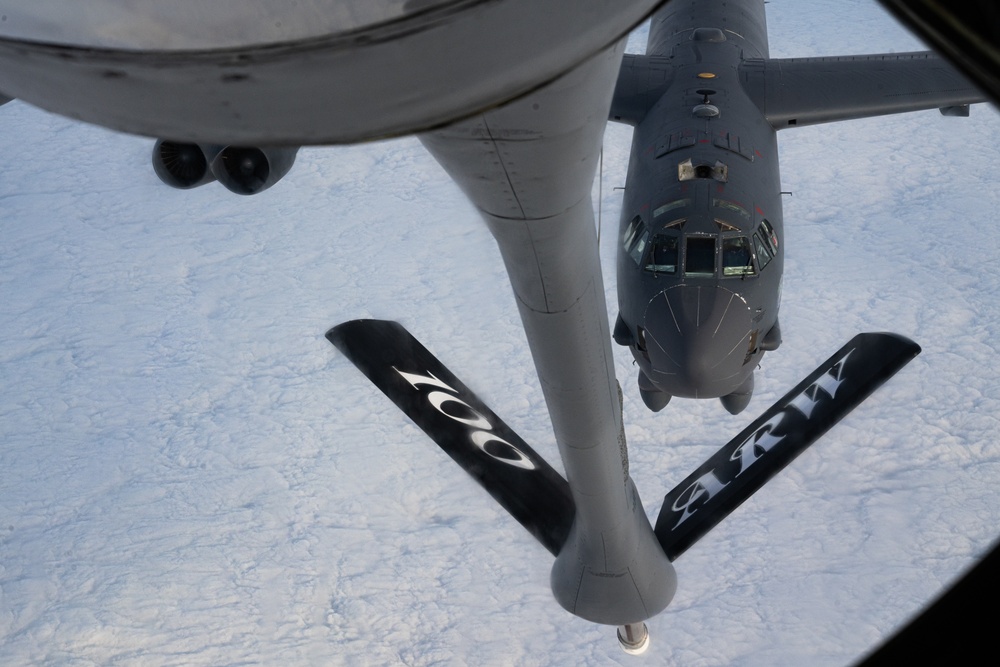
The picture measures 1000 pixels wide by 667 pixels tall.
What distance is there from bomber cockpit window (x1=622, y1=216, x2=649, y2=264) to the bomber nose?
2.18ft

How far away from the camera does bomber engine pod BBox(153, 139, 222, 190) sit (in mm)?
8273

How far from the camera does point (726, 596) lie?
13680mm

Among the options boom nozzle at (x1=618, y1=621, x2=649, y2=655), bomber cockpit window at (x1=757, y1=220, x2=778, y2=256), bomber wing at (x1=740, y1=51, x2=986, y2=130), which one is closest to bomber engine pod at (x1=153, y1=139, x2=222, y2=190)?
bomber cockpit window at (x1=757, y1=220, x2=778, y2=256)

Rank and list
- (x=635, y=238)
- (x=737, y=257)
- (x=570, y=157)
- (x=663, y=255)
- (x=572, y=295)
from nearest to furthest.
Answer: (x=570, y=157), (x=572, y=295), (x=737, y=257), (x=663, y=255), (x=635, y=238)

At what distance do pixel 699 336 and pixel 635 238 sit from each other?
1635 mm

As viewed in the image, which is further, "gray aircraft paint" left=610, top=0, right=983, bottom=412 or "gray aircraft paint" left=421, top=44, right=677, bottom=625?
"gray aircraft paint" left=610, top=0, right=983, bottom=412

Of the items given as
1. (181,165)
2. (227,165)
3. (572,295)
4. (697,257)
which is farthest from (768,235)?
(227,165)

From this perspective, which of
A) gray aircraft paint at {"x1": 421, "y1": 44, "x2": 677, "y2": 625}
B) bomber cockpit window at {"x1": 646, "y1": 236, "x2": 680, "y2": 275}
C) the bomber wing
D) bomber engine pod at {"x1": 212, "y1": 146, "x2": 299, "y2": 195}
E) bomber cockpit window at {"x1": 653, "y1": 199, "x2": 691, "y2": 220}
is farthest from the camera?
the bomber wing

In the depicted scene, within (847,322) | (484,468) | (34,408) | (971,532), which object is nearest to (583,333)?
(484,468)

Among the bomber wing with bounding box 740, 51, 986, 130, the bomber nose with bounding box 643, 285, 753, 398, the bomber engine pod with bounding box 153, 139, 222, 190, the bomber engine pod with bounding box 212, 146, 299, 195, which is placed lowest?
the bomber nose with bounding box 643, 285, 753, 398

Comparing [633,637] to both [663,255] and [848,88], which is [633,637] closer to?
[663,255]

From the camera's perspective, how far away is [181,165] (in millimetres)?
8336

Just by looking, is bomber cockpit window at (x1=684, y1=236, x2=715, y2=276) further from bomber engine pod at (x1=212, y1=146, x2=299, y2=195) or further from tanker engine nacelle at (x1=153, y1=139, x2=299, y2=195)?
bomber engine pod at (x1=212, y1=146, x2=299, y2=195)

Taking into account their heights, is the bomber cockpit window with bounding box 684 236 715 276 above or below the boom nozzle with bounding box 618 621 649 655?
above
